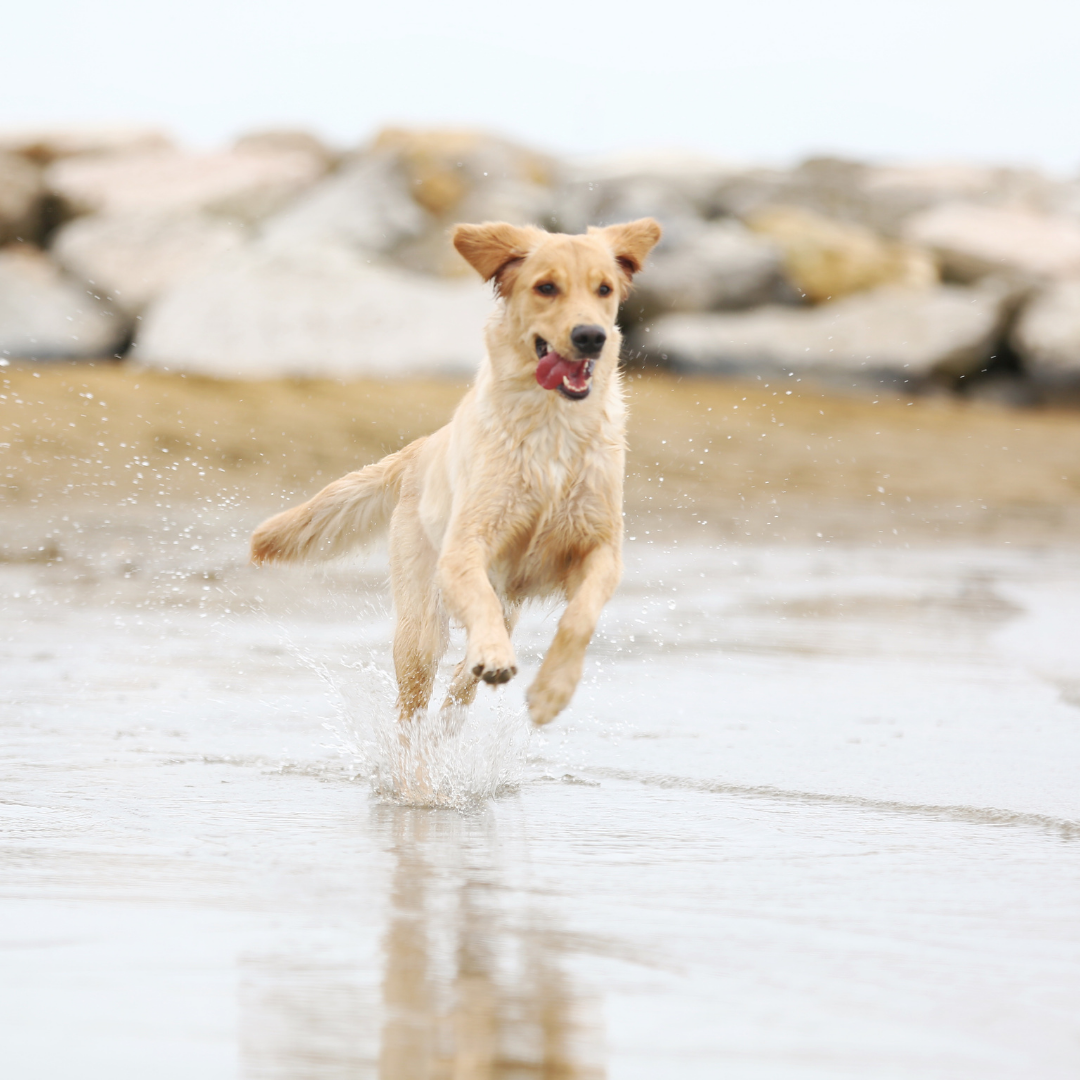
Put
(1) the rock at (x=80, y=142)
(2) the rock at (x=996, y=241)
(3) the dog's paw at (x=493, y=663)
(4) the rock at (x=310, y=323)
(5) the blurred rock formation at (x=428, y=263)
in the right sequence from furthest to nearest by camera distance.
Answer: (1) the rock at (x=80, y=142) < (2) the rock at (x=996, y=241) < (5) the blurred rock formation at (x=428, y=263) < (4) the rock at (x=310, y=323) < (3) the dog's paw at (x=493, y=663)

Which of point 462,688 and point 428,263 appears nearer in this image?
point 462,688

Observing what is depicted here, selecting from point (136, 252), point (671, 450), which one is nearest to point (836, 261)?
point (671, 450)

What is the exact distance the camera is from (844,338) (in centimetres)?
1625

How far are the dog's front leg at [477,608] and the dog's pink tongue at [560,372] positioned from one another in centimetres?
50

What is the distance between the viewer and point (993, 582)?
1008cm

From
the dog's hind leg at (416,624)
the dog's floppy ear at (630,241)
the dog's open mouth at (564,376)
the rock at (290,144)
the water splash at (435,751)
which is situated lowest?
the rock at (290,144)

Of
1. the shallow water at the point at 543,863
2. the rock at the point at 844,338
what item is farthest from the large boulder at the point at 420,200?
the shallow water at the point at 543,863

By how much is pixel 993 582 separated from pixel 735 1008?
26.3ft

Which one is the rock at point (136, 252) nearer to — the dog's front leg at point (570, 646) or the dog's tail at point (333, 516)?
the dog's tail at point (333, 516)

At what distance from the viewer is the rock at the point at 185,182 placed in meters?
17.4

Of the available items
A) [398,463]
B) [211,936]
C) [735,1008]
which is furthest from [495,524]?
[735,1008]

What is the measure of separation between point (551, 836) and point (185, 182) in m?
15.7

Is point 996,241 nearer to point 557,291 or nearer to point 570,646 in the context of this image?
point 557,291

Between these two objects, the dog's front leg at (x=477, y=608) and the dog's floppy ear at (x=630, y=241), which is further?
the dog's floppy ear at (x=630, y=241)
